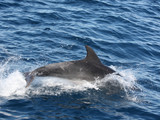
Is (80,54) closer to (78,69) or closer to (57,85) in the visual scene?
(78,69)

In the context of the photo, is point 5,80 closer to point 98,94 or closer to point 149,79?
point 98,94

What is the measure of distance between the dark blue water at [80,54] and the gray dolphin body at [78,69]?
1.01 ft

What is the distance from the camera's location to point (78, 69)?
12062 millimetres

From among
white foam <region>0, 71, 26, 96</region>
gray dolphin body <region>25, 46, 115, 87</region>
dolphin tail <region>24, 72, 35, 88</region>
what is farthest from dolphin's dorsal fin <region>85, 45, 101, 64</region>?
white foam <region>0, 71, 26, 96</region>

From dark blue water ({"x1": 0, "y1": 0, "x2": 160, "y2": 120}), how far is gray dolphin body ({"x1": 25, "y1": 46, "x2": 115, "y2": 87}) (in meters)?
0.31

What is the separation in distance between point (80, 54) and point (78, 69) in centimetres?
371

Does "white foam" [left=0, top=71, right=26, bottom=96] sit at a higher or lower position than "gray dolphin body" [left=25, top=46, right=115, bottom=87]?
lower

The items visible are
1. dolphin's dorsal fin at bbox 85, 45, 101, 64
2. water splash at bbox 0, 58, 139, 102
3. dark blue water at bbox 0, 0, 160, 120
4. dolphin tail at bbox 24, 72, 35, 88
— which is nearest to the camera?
dark blue water at bbox 0, 0, 160, 120

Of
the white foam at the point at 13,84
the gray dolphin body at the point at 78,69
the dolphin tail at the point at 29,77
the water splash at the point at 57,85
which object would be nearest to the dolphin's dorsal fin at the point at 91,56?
the gray dolphin body at the point at 78,69

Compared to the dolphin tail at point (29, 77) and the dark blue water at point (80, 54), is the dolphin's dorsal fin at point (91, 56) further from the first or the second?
the dolphin tail at point (29, 77)

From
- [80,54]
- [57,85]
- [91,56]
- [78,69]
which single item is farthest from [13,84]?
[80,54]

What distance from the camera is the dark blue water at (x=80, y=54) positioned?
1023 cm

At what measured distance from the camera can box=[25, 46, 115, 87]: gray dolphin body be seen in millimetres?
11867

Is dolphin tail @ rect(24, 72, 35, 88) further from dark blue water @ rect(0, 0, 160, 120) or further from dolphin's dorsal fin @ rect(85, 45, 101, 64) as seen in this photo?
dolphin's dorsal fin @ rect(85, 45, 101, 64)
